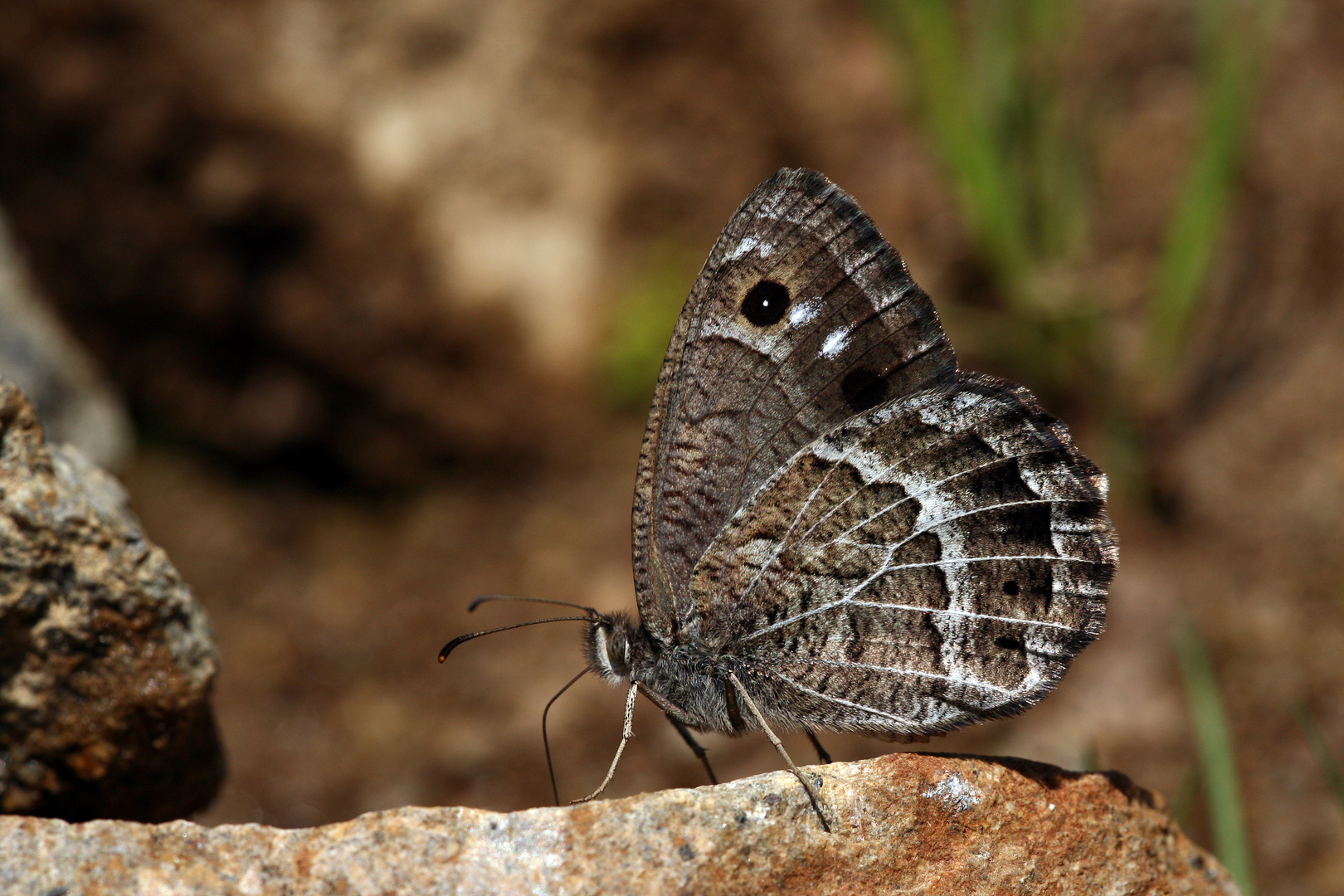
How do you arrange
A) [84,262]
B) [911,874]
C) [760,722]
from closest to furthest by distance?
[911,874]
[760,722]
[84,262]

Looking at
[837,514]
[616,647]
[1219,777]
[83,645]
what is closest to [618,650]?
[616,647]

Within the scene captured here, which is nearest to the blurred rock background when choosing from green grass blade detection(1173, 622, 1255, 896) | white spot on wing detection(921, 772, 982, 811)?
green grass blade detection(1173, 622, 1255, 896)

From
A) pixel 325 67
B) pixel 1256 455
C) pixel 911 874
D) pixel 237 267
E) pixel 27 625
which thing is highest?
pixel 325 67

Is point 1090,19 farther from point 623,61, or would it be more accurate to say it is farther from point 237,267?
point 237,267

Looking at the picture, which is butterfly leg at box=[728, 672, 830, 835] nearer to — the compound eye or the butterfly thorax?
the butterfly thorax

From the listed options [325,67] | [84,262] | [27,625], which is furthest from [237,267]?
[27,625]

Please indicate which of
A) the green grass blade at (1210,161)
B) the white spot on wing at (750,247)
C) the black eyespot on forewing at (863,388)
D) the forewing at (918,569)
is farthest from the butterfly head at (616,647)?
the green grass blade at (1210,161)
